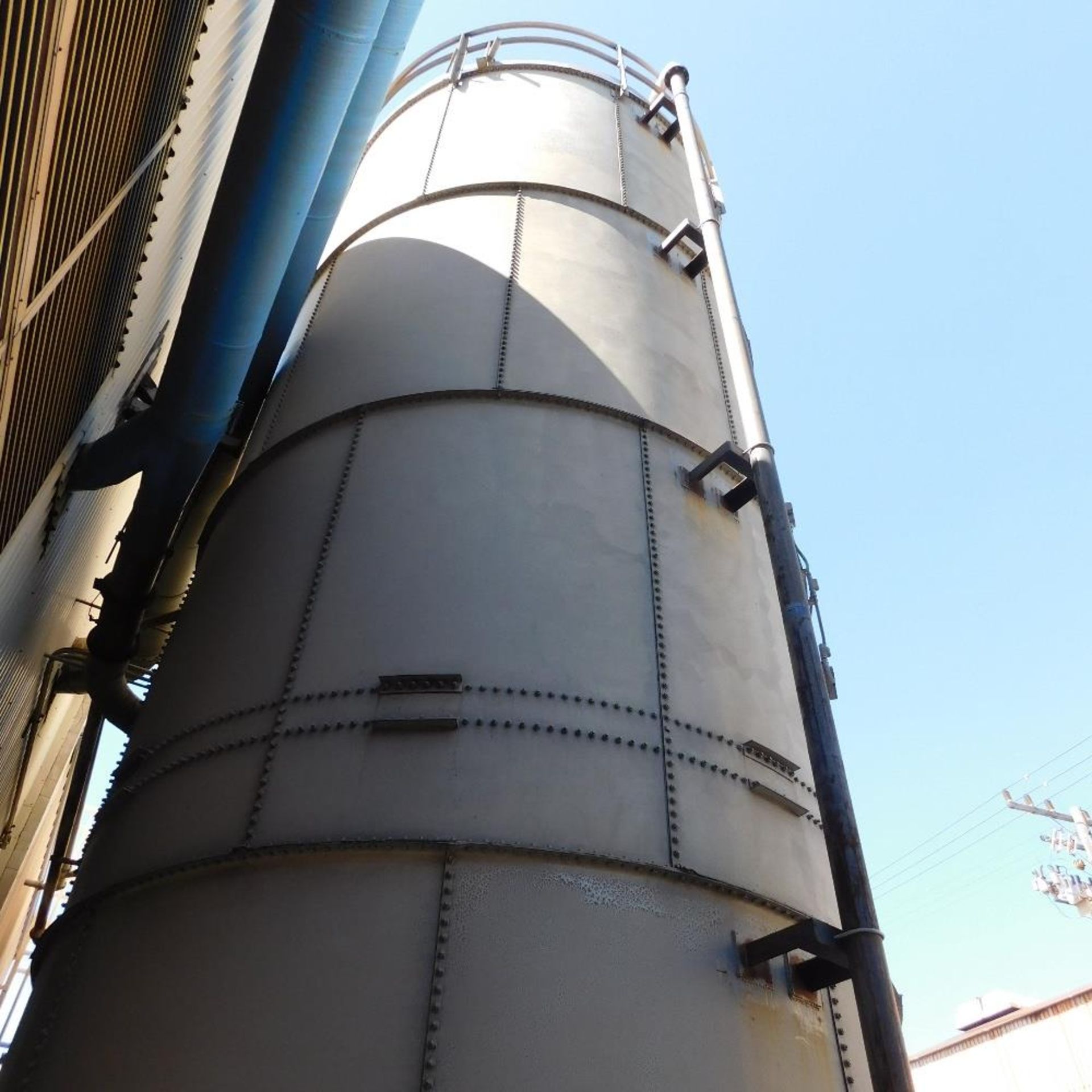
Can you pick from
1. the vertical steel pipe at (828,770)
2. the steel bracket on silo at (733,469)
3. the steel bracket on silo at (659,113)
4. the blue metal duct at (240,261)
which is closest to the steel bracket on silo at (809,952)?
the vertical steel pipe at (828,770)

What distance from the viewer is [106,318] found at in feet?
22.3

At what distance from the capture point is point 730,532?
5859mm

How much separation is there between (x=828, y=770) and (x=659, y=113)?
8592 mm

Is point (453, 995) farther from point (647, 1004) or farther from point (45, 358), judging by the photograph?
point (45, 358)

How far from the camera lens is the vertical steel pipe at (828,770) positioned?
341cm

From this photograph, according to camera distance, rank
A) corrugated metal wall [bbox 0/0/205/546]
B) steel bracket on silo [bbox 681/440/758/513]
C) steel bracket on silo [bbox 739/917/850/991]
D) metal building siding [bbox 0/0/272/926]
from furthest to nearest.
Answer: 1. metal building siding [bbox 0/0/272/926]
2. steel bracket on silo [bbox 681/440/758/513]
3. corrugated metal wall [bbox 0/0/205/546]
4. steel bracket on silo [bbox 739/917/850/991]

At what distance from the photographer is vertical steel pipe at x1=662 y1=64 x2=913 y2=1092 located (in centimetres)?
341

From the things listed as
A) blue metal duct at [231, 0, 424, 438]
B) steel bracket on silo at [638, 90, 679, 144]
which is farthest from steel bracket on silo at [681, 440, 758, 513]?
steel bracket on silo at [638, 90, 679, 144]

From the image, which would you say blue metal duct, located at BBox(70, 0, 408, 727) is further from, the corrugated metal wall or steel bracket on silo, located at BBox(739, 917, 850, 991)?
steel bracket on silo, located at BBox(739, 917, 850, 991)

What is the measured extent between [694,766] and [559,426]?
237 centimetres

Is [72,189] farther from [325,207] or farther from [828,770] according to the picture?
[828,770]

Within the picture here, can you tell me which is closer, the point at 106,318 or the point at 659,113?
the point at 106,318

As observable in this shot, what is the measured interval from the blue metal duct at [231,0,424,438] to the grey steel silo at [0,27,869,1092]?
1.77 meters

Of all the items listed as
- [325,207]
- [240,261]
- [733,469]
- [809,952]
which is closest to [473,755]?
[809,952]
